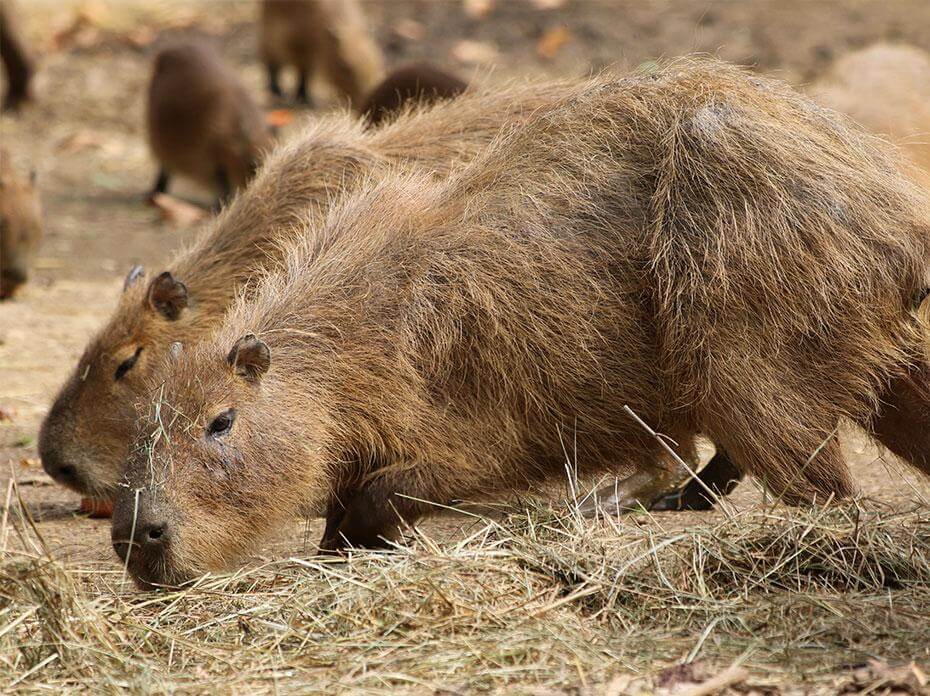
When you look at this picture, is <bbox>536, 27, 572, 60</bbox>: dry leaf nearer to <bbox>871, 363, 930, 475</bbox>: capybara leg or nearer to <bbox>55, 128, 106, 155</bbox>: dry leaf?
Result: <bbox>55, 128, 106, 155</bbox>: dry leaf

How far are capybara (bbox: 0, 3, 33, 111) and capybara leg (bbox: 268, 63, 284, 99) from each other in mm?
2149

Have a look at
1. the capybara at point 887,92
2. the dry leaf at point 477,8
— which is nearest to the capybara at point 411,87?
the capybara at point 887,92

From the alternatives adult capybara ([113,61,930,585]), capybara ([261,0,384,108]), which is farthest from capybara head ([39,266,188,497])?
capybara ([261,0,384,108])

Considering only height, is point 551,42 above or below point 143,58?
above

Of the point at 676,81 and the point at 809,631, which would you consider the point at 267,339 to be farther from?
the point at 809,631

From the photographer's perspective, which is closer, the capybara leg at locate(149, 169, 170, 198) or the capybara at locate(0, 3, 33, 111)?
the capybara leg at locate(149, 169, 170, 198)

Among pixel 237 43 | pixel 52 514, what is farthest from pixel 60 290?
pixel 237 43

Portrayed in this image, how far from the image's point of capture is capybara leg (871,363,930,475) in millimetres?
4266

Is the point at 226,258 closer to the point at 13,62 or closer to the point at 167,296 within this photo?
the point at 167,296

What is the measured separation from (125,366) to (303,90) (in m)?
8.82

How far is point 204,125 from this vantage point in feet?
34.7

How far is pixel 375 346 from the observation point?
A: 4266mm

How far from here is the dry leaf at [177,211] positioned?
34.3 ft

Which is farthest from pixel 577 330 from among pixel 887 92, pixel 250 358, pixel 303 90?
pixel 303 90
